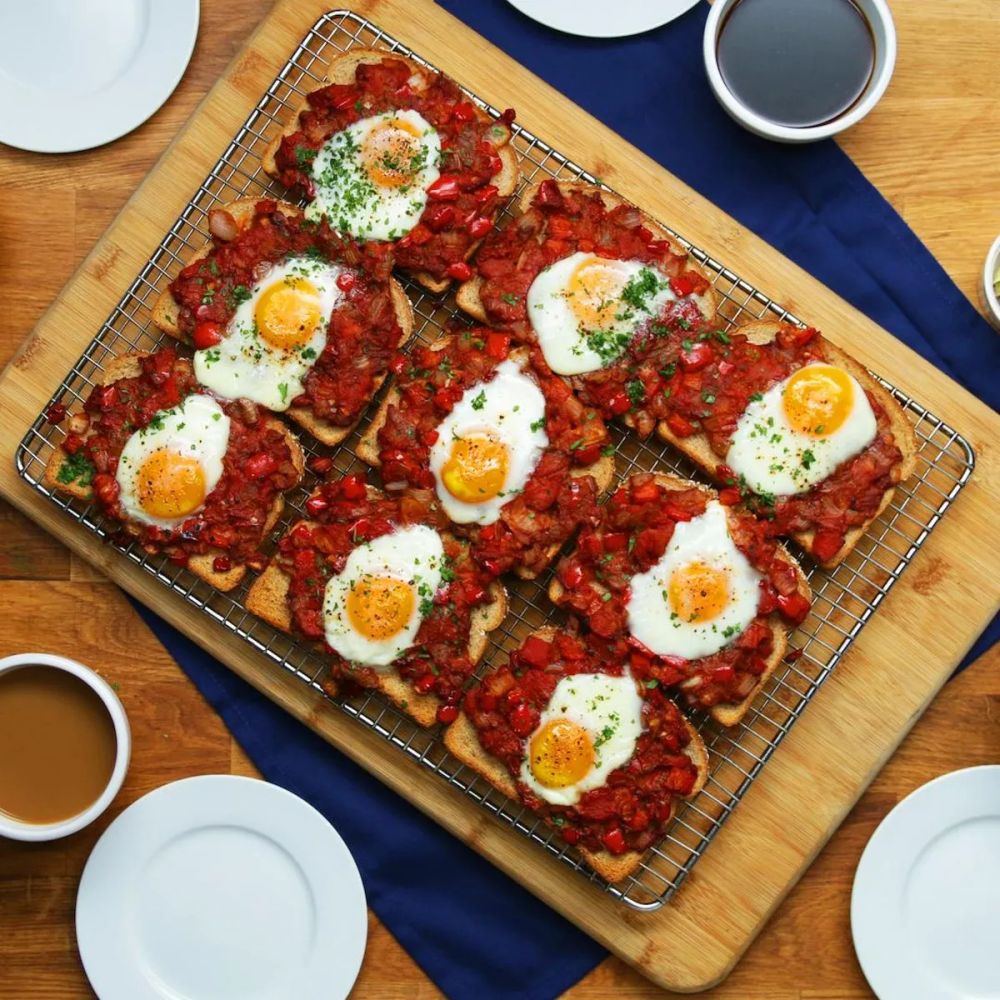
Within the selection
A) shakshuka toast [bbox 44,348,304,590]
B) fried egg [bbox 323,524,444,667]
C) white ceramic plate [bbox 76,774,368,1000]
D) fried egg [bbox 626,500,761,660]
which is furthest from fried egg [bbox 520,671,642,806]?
shakshuka toast [bbox 44,348,304,590]

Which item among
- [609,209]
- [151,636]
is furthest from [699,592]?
[151,636]

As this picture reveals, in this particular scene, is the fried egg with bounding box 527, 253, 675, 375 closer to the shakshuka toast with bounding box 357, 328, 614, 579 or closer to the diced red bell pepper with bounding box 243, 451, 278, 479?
the shakshuka toast with bounding box 357, 328, 614, 579

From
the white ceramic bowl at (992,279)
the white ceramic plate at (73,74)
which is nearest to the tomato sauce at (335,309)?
the white ceramic plate at (73,74)

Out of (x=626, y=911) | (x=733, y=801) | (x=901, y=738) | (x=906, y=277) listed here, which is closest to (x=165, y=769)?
(x=626, y=911)

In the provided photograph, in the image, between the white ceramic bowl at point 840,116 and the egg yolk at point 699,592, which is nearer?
the egg yolk at point 699,592

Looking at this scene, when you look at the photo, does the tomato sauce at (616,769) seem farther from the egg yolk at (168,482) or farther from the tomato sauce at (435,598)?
the egg yolk at (168,482)

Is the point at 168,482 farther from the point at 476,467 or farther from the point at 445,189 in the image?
the point at 445,189

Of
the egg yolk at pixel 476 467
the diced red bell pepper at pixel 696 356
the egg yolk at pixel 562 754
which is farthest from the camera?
the diced red bell pepper at pixel 696 356
